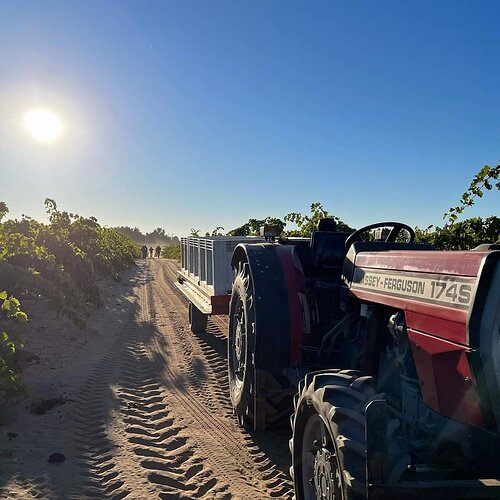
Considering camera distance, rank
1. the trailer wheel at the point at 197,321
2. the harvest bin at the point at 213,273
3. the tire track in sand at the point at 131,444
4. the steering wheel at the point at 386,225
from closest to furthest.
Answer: the tire track in sand at the point at 131,444
the steering wheel at the point at 386,225
the harvest bin at the point at 213,273
the trailer wheel at the point at 197,321

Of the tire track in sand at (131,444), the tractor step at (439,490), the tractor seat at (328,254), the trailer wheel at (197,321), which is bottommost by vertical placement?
the tire track in sand at (131,444)

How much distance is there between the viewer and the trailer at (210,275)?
604 centimetres

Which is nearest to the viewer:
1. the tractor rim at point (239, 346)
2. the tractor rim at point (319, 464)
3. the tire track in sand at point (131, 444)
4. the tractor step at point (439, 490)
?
the tractor step at point (439, 490)

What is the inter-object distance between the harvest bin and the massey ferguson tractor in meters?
2.24

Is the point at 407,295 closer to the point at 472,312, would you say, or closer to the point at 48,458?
the point at 472,312

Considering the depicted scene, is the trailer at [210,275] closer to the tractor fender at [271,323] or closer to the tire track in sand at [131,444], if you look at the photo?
the tire track in sand at [131,444]

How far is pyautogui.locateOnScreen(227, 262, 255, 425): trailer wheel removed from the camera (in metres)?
3.61

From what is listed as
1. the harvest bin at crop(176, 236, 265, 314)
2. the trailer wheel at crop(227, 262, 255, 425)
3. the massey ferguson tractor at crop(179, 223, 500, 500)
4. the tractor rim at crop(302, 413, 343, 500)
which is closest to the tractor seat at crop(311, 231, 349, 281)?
the massey ferguson tractor at crop(179, 223, 500, 500)

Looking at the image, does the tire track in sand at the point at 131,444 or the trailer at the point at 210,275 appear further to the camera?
the trailer at the point at 210,275

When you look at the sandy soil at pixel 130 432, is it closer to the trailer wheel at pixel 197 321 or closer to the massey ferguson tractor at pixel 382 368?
the massey ferguson tractor at pixel 382 368

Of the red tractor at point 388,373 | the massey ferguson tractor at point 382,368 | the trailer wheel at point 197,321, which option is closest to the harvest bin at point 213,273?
the trailer wheel at point 197,321

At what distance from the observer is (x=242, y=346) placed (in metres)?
4.06

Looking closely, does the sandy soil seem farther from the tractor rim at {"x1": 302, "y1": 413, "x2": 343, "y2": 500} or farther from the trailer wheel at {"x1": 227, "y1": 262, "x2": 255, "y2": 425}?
the tractor rim at {"x1": 302, "y1": 413, "x2": 343, "y2": 500}

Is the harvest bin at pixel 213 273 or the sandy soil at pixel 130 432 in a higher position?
the harvest bin at pixel 213 273
